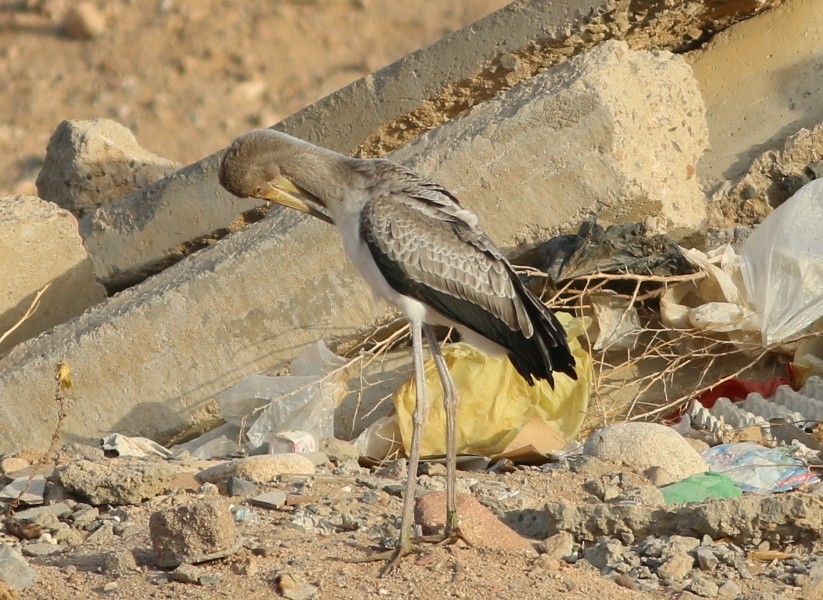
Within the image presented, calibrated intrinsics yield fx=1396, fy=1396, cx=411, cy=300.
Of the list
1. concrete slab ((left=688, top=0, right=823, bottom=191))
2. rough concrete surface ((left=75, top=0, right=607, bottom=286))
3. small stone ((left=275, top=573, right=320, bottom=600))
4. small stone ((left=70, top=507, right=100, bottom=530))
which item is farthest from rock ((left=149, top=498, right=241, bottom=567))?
concrete slab ((left=688, top=0, right=823, bottom=191))

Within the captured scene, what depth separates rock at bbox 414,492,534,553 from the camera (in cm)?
429

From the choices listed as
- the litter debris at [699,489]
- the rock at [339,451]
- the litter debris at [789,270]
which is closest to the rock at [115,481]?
the rock at [339,451]

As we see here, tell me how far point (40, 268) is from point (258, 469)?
10.1ft

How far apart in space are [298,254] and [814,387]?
2.38m

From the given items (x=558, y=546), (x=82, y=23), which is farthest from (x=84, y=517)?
(x=82, y=23)

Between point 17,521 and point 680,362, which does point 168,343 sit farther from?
point 680,362

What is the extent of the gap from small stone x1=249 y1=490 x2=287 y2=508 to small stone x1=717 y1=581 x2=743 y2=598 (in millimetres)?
1602

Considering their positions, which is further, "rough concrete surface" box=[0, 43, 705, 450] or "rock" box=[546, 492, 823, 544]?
"rough concrete surface" box=[0, 43, 705, 450]

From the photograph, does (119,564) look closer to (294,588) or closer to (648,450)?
(294,588)

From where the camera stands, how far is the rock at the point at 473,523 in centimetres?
429

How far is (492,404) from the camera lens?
602 centimetres

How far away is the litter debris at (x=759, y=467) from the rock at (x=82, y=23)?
13124mm

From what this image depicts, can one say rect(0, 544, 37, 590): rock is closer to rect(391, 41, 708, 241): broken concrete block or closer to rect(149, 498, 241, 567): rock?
rect(149, 498, 241, 567): rock

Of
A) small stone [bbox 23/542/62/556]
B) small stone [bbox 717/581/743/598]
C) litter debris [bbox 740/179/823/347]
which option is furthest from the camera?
litter debris [bbox 740/179/823/347]
